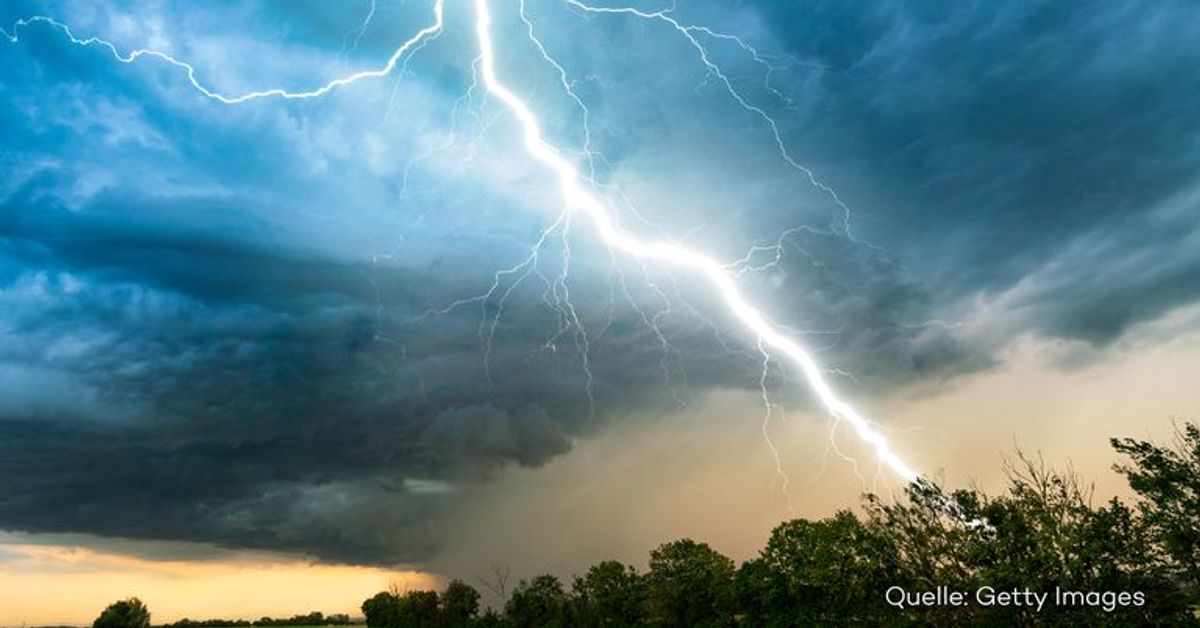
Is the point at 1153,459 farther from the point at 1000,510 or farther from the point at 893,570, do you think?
the point at 893,570

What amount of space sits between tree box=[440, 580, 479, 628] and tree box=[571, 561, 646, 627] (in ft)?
77.8

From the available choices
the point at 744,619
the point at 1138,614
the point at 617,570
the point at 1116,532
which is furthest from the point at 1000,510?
the point at 617,570

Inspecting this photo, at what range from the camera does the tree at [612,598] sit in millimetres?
49000

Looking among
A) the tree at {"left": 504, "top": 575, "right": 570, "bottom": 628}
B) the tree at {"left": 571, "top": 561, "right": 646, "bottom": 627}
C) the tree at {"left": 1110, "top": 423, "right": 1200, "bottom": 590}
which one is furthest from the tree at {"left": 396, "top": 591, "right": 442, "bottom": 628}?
the tree at {"left": 1110, "top": 423, "right": 1200, "bottom": 590}

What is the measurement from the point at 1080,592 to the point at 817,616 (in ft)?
43.5

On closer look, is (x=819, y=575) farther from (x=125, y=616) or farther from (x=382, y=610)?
(x=125, y=616)

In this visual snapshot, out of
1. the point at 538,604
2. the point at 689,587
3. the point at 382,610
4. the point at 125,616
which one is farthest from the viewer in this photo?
the point at 125,616

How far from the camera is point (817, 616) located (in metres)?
34.3

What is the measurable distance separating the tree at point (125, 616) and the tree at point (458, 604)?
70085mm

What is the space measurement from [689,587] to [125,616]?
110313mm

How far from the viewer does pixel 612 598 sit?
164 feet

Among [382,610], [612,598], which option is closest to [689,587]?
[612,598]

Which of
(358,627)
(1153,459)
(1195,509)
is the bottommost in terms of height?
(358,627)

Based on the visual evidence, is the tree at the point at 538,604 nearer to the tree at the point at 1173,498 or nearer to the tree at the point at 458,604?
the tree at the point at 458,604
